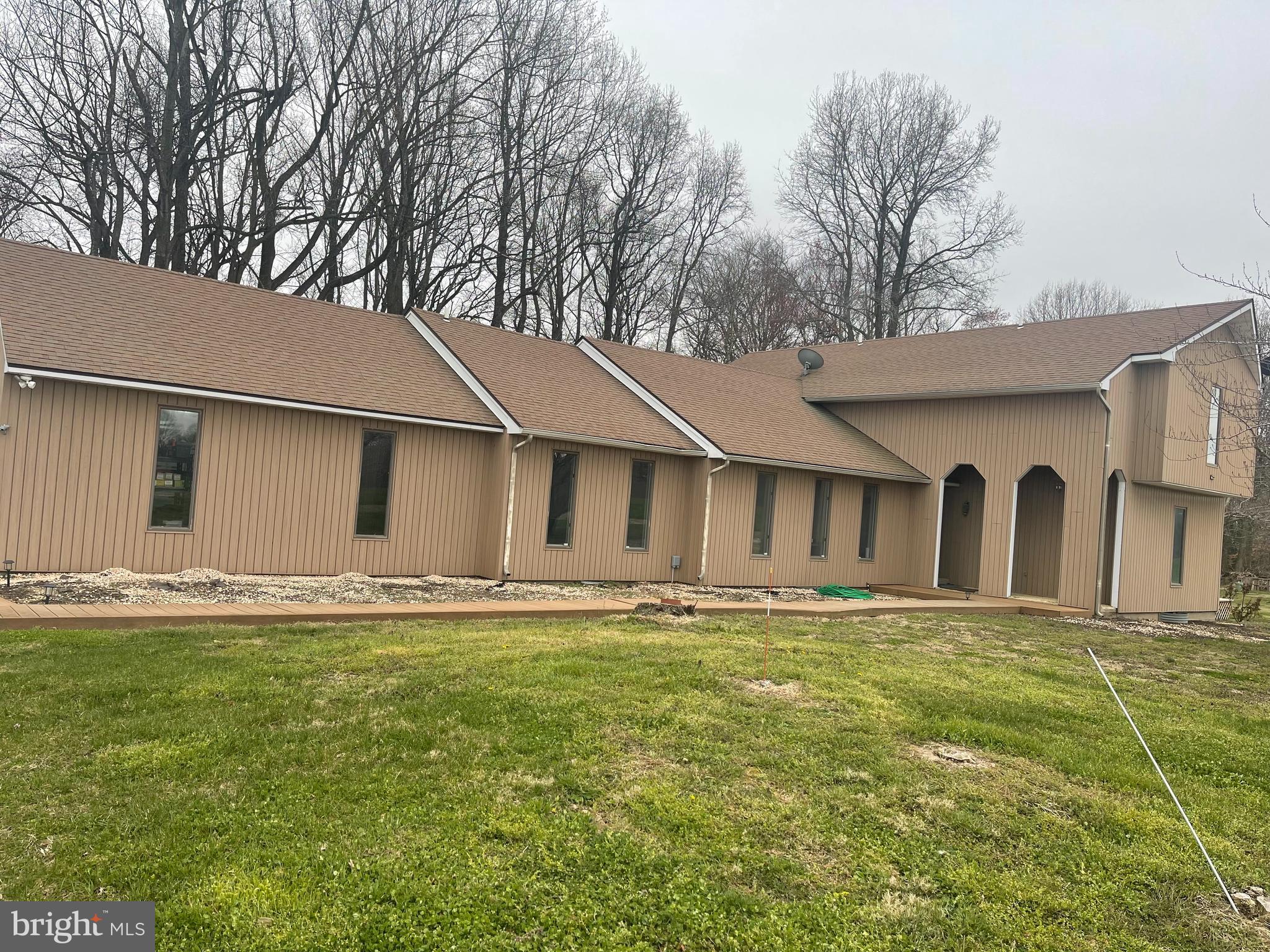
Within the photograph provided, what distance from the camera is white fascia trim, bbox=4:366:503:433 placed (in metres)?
11.1

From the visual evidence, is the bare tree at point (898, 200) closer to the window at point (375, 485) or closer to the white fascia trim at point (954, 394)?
the white fascia trim at point (954, 394)

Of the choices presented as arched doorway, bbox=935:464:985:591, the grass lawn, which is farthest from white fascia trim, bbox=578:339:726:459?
the grass lawn

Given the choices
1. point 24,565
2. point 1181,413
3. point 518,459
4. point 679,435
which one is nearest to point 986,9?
point 1181,413

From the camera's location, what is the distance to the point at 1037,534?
777 inches

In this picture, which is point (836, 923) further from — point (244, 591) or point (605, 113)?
point (605, 113)

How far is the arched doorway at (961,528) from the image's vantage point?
66.7 feet

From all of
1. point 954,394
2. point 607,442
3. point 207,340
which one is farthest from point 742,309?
point 207,340

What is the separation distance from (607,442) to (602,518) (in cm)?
138

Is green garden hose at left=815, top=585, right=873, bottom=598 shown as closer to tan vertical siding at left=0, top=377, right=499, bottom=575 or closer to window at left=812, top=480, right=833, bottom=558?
window at left=812, top=480, right=833, bottom=558

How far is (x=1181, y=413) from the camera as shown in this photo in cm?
1764

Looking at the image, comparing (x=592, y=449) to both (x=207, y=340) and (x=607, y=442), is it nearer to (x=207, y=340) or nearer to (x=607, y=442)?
Answer: (x=607, y=442)

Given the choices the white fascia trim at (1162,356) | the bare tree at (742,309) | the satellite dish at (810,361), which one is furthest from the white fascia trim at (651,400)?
the bare tree at (742,309)

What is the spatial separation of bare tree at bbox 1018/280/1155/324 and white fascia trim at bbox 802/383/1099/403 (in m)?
28.0

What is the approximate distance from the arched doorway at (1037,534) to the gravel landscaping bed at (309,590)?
6474 millimetres
